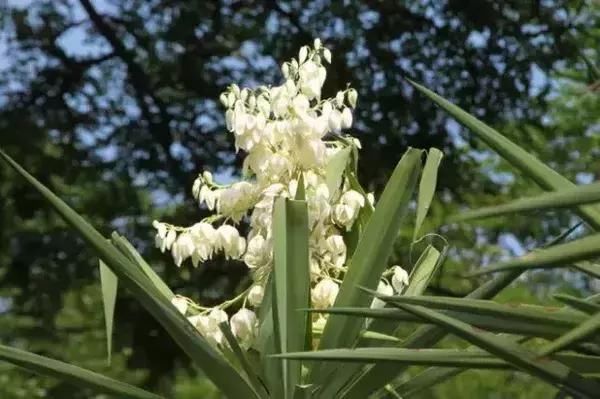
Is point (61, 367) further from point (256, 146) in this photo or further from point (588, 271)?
point (588, 271)

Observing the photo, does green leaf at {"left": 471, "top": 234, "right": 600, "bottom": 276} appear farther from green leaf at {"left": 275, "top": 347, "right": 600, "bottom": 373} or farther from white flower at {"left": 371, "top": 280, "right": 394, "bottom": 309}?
white flower at {"left": 371, "top": 280, "right": 394, "bottom": 309}

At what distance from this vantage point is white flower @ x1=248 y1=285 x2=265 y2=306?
5.18 ft

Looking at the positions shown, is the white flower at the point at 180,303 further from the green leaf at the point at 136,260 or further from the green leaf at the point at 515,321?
the green leaf at the point at 515,321

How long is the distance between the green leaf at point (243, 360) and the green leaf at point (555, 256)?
1.89 ft

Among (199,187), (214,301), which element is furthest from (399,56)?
(199,187)

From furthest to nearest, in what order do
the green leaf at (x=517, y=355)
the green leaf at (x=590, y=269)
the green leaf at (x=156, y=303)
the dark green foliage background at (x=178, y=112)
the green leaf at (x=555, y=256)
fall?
the dark green foliage background at (x=178, y=112) → the green leaf at (x=156, y=303) → the green leaf at (x=590, y=269) → the green leaf at (x=517, y=355) → the green leaf at (x=555, y=256)

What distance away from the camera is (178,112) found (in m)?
5.61

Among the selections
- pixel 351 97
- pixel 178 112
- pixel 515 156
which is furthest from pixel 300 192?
pixel 178 112

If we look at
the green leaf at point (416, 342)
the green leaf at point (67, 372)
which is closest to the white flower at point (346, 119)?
the green leaf at point (416, 342)

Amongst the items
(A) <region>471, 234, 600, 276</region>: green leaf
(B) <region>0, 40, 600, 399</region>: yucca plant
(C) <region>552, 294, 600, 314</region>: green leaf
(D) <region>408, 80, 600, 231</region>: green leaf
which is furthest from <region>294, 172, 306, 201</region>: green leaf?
(A) <region>471, 234, 600, 276</region>: green leaf

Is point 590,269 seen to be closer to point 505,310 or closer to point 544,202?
point 505,310

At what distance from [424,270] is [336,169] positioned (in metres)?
0.18

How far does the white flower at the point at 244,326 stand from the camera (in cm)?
154

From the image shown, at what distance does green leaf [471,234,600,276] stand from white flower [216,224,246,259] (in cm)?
70
